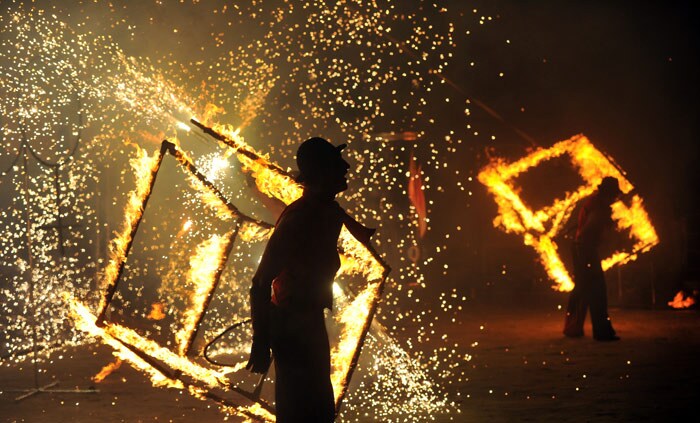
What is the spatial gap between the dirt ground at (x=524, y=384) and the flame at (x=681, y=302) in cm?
194

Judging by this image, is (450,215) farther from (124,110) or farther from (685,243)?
(124,110)

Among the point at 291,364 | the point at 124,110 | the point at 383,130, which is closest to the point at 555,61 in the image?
the point at 383,130

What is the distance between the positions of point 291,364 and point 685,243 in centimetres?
1099

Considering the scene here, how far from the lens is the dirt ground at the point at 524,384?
21.7 ft

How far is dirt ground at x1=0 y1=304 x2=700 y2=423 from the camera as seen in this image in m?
6.62

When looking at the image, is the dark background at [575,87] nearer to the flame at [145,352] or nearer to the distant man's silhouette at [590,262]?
the distant man's silhouette at [590,262]

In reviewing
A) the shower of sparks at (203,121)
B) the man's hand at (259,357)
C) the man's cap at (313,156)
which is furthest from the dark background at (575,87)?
the man's hand at (259,357)

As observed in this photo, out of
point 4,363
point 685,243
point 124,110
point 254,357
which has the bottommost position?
point 254,357

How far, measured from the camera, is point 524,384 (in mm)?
7617

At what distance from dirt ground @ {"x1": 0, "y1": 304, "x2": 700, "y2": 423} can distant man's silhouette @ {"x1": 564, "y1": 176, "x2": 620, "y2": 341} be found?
29 cm

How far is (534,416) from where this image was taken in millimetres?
6406

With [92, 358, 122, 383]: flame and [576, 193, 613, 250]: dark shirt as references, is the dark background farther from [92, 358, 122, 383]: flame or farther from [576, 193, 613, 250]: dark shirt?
[92, 358, 122, 383]: flame

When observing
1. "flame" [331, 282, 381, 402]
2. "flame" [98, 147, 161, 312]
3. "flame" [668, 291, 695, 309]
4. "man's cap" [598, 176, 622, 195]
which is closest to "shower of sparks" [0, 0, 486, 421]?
"flame" [331, 282, 381, 402]

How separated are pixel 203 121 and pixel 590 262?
193 inches
